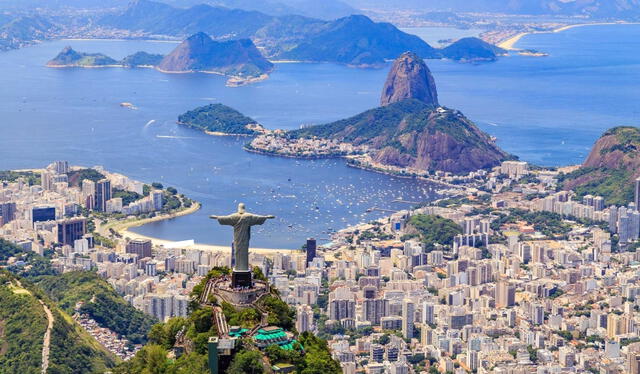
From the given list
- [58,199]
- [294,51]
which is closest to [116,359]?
[58,199]

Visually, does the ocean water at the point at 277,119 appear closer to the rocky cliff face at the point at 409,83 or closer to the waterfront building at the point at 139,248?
the waterfront building at the point at 139,248

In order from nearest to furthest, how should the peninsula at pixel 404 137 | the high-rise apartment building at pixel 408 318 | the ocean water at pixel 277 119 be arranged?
the high-rise apartment building at pixel 408 318, the ocean water at pixel 277 119, the peninsula at pixel 404 137

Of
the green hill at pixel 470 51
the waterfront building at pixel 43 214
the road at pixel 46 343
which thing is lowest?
the road at pixel 46 343

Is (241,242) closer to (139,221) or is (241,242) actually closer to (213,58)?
(139,221)

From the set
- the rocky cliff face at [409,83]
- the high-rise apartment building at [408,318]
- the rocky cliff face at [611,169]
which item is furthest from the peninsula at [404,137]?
the high-rise apartment building at [408,318]

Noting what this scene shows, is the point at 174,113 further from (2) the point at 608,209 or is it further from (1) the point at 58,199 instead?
(2) the point at 608,209

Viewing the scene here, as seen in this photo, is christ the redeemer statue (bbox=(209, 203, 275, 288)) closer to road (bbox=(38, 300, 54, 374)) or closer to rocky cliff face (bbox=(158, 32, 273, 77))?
road (bbox=(38, 300, 54, 374))

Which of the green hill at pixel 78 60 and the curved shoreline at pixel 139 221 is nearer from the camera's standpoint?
the curved shoreline at pixel 139 221

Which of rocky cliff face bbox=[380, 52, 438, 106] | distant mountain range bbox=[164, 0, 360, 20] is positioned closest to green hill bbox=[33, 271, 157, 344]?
rocky cliff face bbox=[380, 52, 438, 106]
